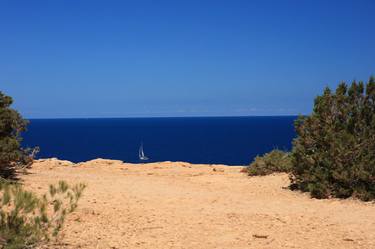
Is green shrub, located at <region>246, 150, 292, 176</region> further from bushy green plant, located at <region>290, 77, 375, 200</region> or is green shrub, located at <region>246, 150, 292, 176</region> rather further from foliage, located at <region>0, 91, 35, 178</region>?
foliage, located at <region>0, 91, 35, 178</region>

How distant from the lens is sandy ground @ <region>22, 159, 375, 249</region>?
8.28 meters

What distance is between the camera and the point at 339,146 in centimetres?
1283

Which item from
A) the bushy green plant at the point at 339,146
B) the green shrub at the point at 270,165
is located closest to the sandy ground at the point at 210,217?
the bushy green plant at the point at 339,146

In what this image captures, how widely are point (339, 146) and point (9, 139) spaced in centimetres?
1006

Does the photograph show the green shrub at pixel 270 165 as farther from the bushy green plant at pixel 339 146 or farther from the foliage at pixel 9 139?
the foliage at pixel 9 139

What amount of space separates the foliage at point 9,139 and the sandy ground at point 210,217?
0.70 meters

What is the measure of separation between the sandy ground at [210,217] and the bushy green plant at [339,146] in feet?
1.89

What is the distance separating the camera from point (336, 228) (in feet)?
30.5

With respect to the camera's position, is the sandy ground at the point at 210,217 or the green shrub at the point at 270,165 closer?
the sandy ground at the point at 210,217

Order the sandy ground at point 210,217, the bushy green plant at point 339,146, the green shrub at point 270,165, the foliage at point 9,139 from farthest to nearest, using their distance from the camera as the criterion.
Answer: the green shrub at point 270,165 < the foliage at point 9,139 < the bushy green plant at point 339,146 < the sandy ground at point 210,217

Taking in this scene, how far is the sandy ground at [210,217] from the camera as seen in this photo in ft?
27.2

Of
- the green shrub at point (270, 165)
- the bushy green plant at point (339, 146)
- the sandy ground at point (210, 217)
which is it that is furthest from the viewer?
the green shrub at point (270, 165)

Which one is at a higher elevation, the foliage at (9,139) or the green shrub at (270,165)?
the foliage at (9,139)

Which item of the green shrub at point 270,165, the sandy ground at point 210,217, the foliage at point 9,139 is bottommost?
the sandy ground at point 210,217
